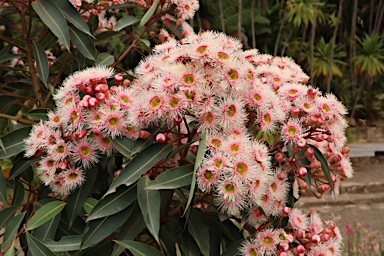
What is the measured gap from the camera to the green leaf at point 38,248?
1.11 metres

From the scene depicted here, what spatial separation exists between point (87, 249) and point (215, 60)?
1.68 feet

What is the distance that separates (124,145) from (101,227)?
17 centimetres

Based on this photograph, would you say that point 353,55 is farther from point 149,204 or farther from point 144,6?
point 149,204

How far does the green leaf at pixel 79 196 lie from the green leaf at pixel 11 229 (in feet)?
0.44

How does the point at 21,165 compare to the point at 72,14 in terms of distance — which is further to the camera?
the point at 72,14

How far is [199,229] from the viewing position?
45.6 inches

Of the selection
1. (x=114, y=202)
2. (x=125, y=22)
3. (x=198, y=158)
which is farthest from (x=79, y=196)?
(x=125, y=22)

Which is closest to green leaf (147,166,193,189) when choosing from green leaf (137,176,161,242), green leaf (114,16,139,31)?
green leaf (137,176,161,242)

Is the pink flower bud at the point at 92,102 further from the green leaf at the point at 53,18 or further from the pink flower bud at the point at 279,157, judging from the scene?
the pink flower bud at the point at 279,157

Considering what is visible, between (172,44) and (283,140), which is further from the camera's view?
(172,44)

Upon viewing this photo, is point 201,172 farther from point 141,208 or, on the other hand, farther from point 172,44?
point 172,44

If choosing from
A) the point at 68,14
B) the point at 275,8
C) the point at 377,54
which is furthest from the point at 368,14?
the point at 68,14

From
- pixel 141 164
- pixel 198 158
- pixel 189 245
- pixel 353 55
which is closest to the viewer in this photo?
pixel 198 158

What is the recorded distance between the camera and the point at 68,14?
1.33 metres
